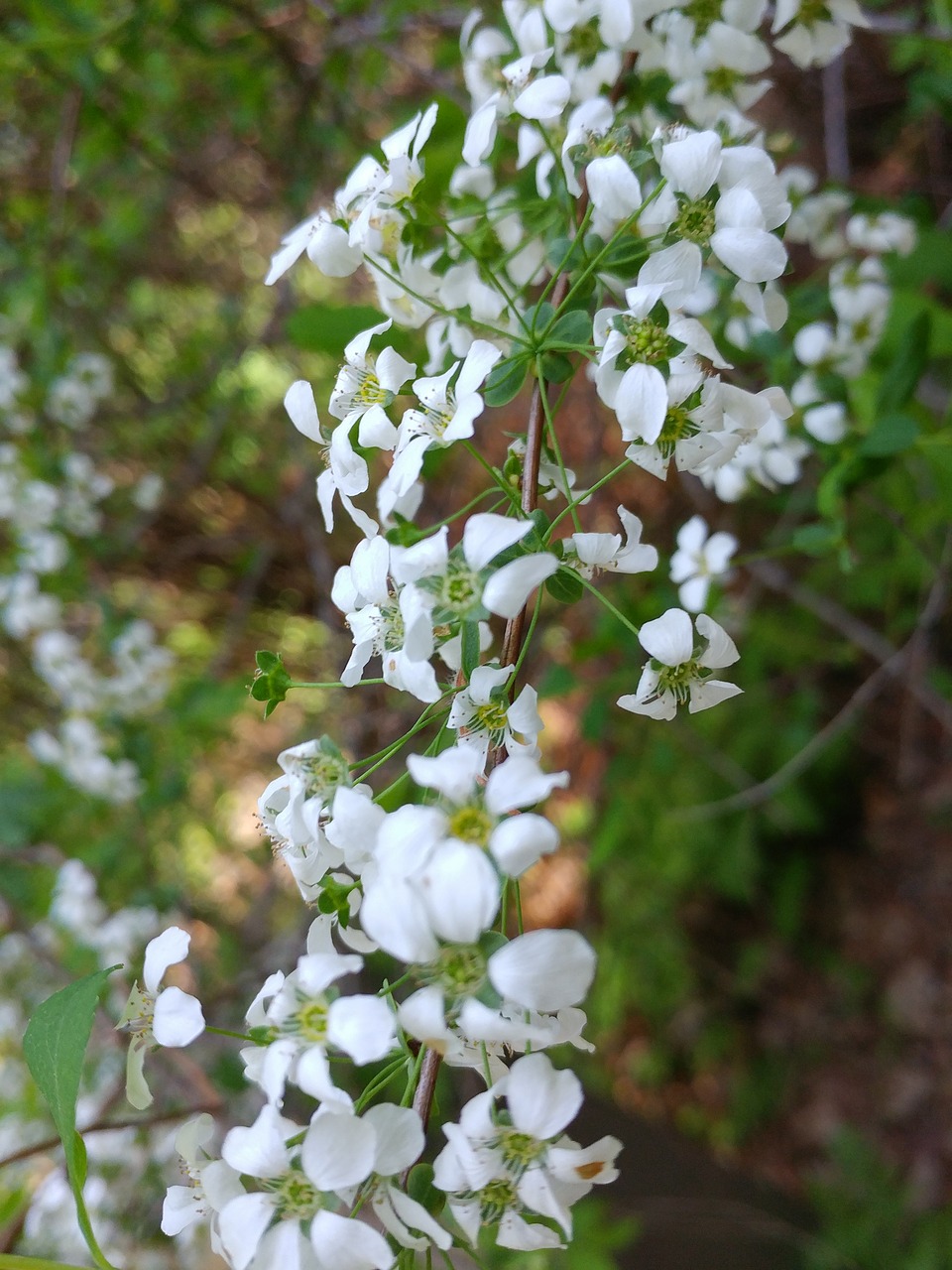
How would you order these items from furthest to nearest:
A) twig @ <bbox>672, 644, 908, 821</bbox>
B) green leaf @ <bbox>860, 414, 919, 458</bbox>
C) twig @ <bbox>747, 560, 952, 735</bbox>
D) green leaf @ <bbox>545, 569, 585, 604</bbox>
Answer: twig @ <bbox>747, 560, 952, 735</bbox> < twig @ <bbox>672, 644, 908, 821</bbox> < green leaf @ <bbox>860, 414, 919, 458</bbox> < green leaf @ <bbox>545, 569, 585, 604</bbox>

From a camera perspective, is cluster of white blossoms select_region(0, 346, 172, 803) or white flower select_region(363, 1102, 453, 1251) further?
cluster of white blossoms select_region(0, 346, 172, 803)

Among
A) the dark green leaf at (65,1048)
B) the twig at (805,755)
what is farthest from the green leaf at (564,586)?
the twig at (805,755)

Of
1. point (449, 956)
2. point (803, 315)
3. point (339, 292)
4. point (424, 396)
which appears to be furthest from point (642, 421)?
point (339, 292)

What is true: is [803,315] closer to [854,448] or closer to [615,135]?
[854,448]

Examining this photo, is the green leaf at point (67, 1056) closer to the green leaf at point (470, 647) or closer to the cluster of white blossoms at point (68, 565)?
the green leaf at point (470, 647)

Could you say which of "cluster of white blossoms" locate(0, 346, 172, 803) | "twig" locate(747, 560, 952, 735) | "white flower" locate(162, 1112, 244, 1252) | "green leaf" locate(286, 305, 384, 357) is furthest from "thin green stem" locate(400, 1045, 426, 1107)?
"cluster of white blossoms" locate(0, 346, 172, 803)

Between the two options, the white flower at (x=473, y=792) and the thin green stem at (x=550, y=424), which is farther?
the thin green stem at (x=550, y=424)

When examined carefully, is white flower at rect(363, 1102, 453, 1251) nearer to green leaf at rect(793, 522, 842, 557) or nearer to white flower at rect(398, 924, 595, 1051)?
white flower at rect(398, 924, 595, 1051)
